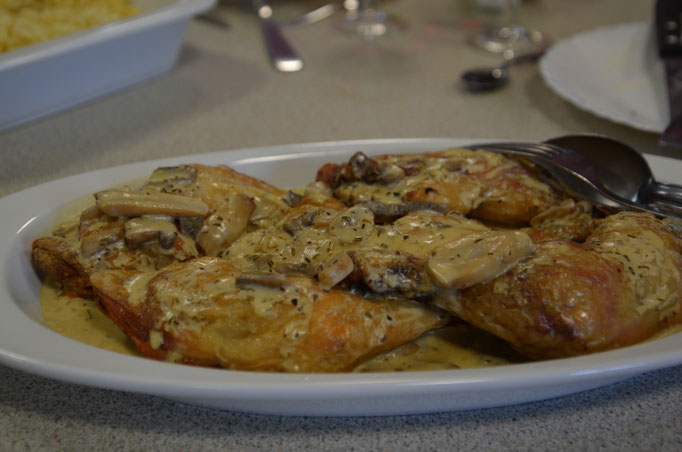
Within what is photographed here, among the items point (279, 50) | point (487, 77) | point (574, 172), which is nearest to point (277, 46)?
point (279, 50)

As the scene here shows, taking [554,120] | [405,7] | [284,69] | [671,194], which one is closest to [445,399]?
[671,194]

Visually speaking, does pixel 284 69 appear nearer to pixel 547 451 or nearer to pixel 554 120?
pixel 554 120

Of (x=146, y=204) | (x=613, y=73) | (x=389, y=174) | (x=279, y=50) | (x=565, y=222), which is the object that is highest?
(x=146, y=204)

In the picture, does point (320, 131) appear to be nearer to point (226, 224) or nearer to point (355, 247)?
point (226, 224)

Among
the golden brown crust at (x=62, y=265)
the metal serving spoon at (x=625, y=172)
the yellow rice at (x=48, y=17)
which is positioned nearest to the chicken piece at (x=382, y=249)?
the golden brown crust at (x=62, y=265)

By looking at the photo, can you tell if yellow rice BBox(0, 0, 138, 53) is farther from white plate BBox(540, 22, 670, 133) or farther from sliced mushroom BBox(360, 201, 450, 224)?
white plate BBox(540, 22, 670, 133)

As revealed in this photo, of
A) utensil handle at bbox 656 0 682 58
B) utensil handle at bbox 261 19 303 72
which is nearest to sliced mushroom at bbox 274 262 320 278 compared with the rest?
utensil handle at bbox 261 19 303 72
